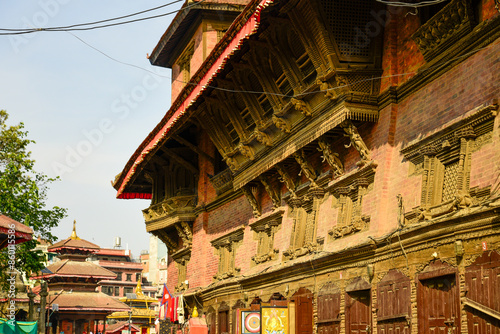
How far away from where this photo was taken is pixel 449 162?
498 inches

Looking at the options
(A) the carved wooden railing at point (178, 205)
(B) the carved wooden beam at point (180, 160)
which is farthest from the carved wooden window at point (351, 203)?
(A) the carved wooden railing at point (178, 205)

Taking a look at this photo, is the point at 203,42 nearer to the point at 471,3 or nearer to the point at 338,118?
the point at 338,118

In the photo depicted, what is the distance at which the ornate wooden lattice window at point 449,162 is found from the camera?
38.0 feet

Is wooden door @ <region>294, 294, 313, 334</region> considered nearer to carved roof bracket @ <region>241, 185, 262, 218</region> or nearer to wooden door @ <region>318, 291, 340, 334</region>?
wooden door @ <region>318, 291, 340, 334</region>

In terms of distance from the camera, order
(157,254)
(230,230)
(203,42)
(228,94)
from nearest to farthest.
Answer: (228,94), (230,230), (203,42), (157,254)

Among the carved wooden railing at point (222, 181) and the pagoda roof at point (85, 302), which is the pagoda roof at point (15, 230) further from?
the pagoda roof at point (85, 302)

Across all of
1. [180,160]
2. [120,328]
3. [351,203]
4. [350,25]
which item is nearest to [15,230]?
[351,203]

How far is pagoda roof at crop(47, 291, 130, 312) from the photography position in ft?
213

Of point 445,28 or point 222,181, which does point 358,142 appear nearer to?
point 445,28

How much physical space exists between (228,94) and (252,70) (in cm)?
193

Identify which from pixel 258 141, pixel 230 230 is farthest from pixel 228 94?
pixel 230 230

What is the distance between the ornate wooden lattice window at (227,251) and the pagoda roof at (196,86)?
3.92 meters

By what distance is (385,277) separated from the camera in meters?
13.8

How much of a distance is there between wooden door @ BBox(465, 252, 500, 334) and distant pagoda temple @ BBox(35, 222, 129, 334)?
181ft
